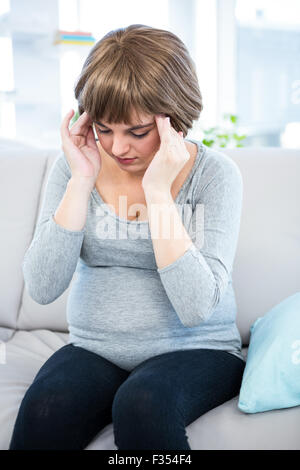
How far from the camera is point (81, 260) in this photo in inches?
48.7

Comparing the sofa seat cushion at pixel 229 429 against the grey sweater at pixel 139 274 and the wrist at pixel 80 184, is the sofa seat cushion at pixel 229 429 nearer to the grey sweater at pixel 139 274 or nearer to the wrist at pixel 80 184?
the grey sweater at pixel 139 274

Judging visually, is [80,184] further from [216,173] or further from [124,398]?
[124,398]

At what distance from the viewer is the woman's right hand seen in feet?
3.73

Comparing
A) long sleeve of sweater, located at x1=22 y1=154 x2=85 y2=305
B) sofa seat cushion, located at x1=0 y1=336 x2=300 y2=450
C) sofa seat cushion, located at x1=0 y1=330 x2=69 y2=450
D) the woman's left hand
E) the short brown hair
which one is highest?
the short brown hair

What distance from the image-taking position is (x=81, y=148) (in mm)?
1201

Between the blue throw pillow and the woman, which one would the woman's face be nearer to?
the woman

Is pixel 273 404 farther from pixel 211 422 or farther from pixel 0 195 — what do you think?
pixel 0 195

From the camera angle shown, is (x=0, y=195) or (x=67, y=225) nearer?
(x=67, y=225)

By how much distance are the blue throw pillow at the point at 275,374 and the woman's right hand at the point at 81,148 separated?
1.67ft

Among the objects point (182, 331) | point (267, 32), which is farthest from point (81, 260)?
point (267, 32)

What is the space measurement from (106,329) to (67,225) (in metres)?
0.24

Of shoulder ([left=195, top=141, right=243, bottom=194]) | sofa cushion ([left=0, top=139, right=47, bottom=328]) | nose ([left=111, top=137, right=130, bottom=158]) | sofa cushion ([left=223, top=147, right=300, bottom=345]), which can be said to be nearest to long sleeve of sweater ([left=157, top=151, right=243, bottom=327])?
shoulder ([left=195, top=141, right=243, bottom=194])

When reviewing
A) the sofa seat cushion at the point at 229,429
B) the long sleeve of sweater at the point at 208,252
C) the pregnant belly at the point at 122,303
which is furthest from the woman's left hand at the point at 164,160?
the sofa seat cushion at the point at 229,429

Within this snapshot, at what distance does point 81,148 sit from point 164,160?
244 mm
